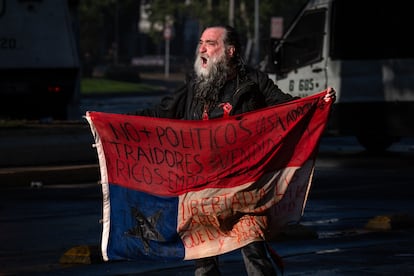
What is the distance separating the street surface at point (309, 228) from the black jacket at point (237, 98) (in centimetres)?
232

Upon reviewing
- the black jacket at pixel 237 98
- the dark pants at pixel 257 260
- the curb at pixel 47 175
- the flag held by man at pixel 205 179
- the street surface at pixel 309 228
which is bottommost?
the curb at pixel 47 175

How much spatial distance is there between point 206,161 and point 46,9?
1757 centimetres

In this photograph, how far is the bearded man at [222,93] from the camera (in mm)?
7906

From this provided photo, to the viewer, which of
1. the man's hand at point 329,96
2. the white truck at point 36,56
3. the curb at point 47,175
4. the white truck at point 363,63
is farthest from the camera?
the white truck at point 36,56

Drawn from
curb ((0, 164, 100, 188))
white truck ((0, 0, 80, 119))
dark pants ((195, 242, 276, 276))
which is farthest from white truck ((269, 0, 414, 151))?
dark pants ((195, 242, 276, 276))

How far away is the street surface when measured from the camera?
10.7 metres

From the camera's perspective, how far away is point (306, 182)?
823 centimetres

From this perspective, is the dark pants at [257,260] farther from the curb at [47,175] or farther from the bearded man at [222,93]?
the curb at [47,175]

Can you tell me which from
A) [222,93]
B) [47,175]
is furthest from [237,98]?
[47,175]

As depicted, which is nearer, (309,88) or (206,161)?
(206,161)

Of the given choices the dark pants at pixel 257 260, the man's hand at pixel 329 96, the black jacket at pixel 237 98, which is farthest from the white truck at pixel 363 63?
the dark pants at pixel 257 260

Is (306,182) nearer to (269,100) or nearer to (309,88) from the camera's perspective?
(269,100)

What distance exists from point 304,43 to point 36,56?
4.94 m

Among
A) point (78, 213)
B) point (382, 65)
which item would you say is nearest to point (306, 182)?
point (78, 213)
